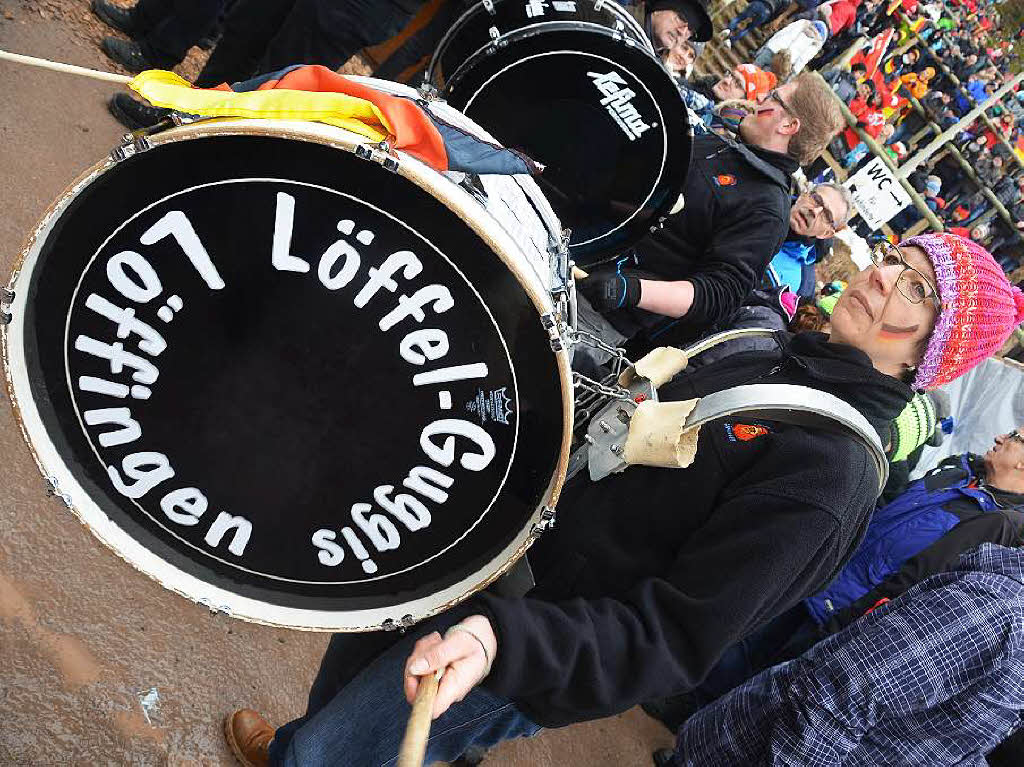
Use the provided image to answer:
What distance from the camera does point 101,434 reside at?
148cm

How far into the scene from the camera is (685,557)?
1.37 meters

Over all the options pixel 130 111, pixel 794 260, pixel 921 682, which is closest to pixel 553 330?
pixel 921 682

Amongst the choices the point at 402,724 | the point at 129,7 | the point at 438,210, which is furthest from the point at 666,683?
the point at 129,7

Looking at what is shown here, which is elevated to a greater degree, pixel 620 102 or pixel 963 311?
pixel 620 102

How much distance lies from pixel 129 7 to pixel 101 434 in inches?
129

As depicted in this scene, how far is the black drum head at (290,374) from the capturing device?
4.14ft

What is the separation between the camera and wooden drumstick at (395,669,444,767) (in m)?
1.00

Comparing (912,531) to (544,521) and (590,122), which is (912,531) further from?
(544,521)

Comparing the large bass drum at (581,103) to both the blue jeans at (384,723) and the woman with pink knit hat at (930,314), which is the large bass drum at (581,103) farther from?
the blue jeans at (384,723)

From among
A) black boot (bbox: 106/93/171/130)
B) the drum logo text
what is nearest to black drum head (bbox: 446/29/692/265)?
the drum logo text

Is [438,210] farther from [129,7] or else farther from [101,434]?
[129,7]

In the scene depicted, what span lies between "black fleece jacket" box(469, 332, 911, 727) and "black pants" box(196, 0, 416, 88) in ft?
7.04

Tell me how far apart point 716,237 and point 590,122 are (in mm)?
736

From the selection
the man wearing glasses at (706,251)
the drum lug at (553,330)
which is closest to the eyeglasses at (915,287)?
the man wearing glasses at (706,251)
